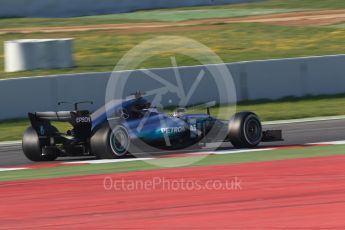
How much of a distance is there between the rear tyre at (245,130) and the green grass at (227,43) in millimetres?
9982

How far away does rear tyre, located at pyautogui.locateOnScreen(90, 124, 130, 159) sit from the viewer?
12836 millimetres

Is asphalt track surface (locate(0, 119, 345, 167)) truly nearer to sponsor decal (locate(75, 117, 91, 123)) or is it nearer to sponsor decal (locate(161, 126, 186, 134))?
sponsor decal (locate(75, 117, 91, 123))

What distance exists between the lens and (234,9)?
4109cm

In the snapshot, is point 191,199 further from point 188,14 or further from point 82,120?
point 188,14

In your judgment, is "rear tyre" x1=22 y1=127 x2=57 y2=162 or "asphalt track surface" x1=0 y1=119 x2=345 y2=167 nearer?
"rear tyre" x1=22 y1=127 x2=57 y2=162

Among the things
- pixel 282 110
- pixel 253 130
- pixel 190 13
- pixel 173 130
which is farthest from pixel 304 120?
pixel 190 13

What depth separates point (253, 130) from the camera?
13.9 meters

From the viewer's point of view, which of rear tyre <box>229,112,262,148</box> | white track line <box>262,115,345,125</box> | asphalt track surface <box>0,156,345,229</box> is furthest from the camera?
white track line <box>262,115,345,125</box>

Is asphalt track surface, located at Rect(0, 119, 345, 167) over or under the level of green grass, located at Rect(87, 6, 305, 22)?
under

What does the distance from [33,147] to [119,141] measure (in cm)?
138

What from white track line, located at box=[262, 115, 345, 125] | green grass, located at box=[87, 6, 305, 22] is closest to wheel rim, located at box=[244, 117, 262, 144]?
white track line, located at box=[262, 115, 345, 125]

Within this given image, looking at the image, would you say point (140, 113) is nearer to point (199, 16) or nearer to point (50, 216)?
point (50, 216)

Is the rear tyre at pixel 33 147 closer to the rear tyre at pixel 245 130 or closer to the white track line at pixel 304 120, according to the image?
the rear tyre at pixel 245 130

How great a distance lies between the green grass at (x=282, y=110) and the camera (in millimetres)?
18484
